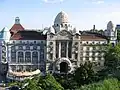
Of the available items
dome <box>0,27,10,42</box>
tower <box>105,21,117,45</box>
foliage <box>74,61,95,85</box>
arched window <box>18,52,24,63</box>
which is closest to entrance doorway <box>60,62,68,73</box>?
arched window <box>18,52,24,63</box>

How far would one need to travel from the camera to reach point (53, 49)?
188 feet

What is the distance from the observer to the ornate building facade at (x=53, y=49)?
57.4 metres

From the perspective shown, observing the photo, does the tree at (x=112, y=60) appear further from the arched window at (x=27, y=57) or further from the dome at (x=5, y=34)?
the dome at (x=5, y=34)

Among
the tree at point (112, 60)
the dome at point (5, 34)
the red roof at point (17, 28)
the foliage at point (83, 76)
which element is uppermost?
the red roof at point (17, 28)

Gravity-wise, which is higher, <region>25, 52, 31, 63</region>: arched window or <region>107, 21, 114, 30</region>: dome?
<region>107, 21, 114, 30</region>: dome

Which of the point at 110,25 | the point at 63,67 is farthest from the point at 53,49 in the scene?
the point at 110,25

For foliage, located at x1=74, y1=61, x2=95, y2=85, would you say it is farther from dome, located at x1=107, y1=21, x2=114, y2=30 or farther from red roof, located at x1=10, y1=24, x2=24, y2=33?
red roof, located at x1=10, y1=24, x2=24, y2=33

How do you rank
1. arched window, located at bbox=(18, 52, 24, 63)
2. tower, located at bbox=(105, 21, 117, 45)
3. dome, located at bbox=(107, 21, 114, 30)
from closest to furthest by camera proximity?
arched window, located at bbox=(18, 52, 24, 63) < tower, located at bbox=(105, 21, 117, 45) < dome, located at bbox=(107, 21, 114, 30)

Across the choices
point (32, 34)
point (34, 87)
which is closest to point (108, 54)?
point (32, 34)

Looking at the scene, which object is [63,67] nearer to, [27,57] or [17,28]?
[27,57]

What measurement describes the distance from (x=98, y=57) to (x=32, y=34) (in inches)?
521

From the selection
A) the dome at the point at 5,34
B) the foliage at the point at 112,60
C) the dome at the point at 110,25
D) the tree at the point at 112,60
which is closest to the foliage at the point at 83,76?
the tree at the point at 112,60

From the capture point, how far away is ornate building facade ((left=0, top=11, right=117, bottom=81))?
5744 centimetres

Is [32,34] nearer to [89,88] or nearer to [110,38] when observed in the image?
[110,38]
